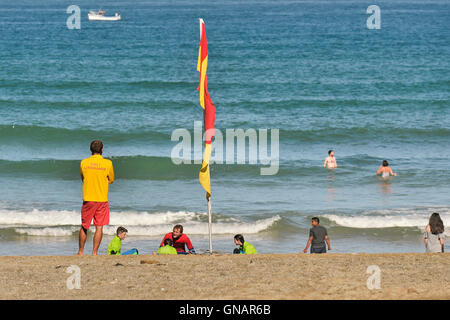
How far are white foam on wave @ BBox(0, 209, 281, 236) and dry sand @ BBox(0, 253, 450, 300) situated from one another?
481 centimetres

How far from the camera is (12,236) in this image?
46.7 ft

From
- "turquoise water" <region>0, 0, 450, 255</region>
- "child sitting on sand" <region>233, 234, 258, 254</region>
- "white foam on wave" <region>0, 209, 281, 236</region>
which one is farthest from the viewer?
"turquoise water" <region>0, 0, 450, 255</region>

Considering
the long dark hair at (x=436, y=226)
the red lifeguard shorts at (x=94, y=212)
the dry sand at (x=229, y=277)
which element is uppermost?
the red lifeguard shorts at (x=94, y=212)

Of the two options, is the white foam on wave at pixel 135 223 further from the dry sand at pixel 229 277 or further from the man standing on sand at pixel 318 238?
the dry sand at pixel 229 277

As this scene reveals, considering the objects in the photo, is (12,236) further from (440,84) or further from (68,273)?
(440,84)

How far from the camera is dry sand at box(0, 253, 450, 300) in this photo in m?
7.54

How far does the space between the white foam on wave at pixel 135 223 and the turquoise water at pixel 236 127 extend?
0.04 m

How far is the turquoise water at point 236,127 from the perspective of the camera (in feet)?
49.2

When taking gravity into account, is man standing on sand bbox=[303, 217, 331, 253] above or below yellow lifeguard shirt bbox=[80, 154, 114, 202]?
below

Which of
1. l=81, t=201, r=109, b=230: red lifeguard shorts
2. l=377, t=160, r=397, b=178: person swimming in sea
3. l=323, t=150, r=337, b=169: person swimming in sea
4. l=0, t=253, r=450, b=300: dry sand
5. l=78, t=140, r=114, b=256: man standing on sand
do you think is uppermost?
l=323, t=150, r=337, b=169: person swimming in sea

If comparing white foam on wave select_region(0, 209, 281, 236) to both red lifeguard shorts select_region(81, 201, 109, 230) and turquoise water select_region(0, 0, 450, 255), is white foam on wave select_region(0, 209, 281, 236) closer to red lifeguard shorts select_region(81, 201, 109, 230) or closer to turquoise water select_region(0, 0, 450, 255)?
turquoise water select_region(0, 0, 450, 255)

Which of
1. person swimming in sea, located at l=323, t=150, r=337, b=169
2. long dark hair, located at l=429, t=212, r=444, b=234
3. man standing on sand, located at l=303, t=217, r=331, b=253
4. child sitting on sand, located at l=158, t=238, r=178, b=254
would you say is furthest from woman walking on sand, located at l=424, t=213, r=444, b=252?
person swimming in sea, located at l=323, t=150, r=337, b=169

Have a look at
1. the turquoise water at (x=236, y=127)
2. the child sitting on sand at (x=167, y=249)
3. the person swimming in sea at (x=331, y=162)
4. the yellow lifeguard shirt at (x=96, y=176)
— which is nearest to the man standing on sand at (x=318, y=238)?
the turquoise water at (x=236, y=127)

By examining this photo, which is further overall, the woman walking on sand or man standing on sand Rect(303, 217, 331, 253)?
man standing on sand Rect(303, 217, 331, 253)
